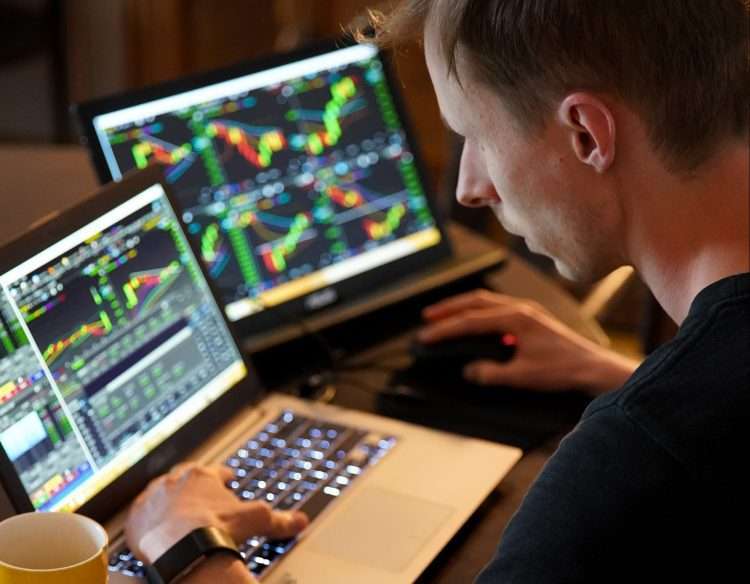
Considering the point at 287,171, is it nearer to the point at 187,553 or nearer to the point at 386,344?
the point at 386,344

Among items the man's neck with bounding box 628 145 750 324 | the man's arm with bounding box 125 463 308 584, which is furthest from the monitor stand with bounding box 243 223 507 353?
the man's neck with bounding box 628 145 750 324

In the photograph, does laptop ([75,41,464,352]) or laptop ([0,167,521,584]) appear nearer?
laptop ([0,167,521,584])

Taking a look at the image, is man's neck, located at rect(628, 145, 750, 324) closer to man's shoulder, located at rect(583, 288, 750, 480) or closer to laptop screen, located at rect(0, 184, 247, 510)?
man's shoulder, located at rect(583, 288, 750, 480)

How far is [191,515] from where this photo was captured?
1260 mm

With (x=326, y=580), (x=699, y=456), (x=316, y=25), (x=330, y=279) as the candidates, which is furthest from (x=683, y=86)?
(x=316, y=25)

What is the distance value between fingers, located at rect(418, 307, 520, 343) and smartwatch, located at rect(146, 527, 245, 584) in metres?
0.56

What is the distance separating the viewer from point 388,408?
5.30ft

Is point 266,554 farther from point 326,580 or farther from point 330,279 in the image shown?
point 330,279

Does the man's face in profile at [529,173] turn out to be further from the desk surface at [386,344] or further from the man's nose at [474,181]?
the desk surface at [386,344]

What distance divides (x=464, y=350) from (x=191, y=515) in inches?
21.4

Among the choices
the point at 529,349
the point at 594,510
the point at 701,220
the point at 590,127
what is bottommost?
the point at 529,349

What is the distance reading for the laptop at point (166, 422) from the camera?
1239 millimetres

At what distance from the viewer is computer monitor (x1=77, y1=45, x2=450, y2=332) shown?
163 centimetres

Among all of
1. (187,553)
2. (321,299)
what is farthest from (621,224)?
(321,299)
